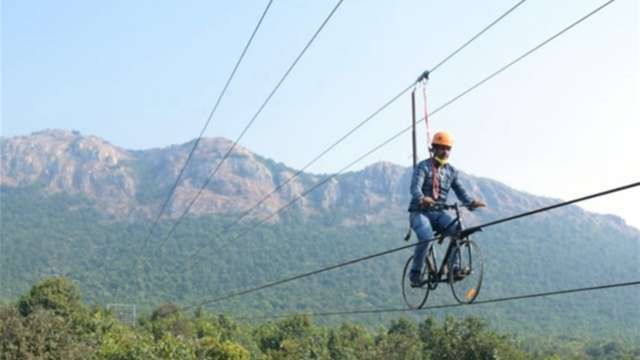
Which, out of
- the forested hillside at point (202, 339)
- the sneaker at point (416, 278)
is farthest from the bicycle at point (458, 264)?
the forested hillside at point (202, 339)

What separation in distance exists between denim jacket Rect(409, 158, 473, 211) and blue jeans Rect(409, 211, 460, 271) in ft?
0.68

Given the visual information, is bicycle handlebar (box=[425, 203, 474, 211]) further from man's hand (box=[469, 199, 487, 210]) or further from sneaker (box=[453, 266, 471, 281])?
sneaker (box=[453, 266, 471, 281])

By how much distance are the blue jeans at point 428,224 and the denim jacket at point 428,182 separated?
0.21 m

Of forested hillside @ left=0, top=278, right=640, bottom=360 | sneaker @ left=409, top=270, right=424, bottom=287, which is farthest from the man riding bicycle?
forested hillside @ left=0, top=278, right=640, bottom=360

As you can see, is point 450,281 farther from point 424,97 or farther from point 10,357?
point 10,357

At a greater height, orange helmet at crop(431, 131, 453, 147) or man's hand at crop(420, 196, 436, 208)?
orange helmet at crop(431, 131, 453, 147)

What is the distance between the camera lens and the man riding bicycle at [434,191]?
13.3 meters

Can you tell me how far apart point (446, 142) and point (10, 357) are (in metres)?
47.6

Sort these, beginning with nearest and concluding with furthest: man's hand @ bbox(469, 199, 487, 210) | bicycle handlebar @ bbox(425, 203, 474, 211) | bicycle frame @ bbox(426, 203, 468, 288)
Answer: bicycle handlebar @ bbox(425, 203, 474, 211) → bicycle frame @ bbox(426, 203, 468, 288) → man's hand @ bbox(469, 199, 487, 210)

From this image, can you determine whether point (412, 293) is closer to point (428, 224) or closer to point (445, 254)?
point (445, 254)

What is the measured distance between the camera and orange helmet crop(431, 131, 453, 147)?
13320 millimetres

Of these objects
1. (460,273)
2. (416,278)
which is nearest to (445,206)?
(460,273)

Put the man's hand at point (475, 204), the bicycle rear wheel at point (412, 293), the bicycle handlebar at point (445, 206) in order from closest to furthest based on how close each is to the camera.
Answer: the bicycle handlebar at point (445, 206)
the man's hand at point (475, 204)
the bicycle rear wheel at point (412, 293)

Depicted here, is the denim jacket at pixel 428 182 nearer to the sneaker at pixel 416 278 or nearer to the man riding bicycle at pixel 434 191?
the man riding bicycle at pixel 434 191
